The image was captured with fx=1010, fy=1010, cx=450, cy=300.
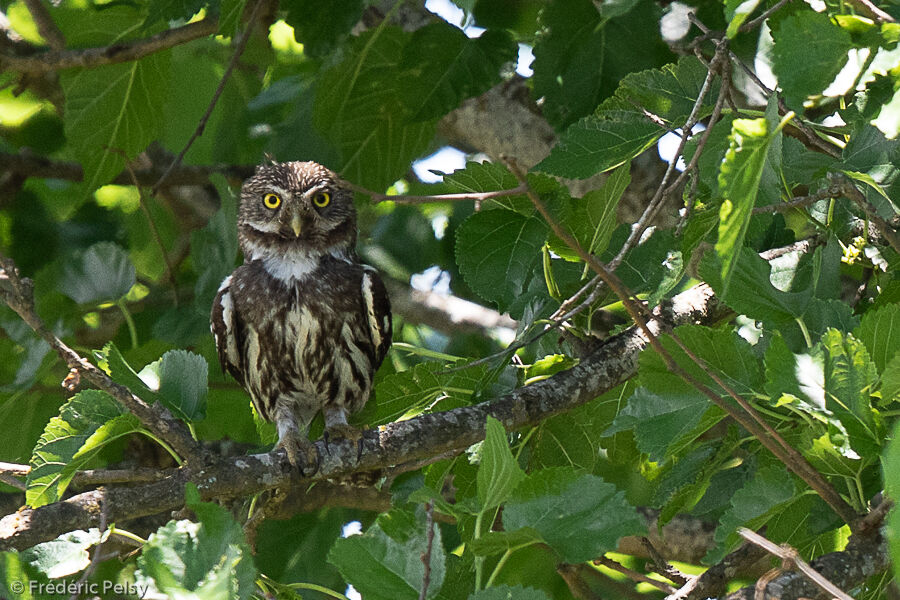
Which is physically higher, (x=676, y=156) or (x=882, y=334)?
(x=676, y=156)

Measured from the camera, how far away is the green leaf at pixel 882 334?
214 cm

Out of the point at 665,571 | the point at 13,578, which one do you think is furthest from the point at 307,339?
the point at 13,578

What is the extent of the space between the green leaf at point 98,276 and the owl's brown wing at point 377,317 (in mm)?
985

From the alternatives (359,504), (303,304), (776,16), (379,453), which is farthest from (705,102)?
(359,504)

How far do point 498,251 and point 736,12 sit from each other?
150cm

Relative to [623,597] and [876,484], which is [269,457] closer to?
[876,484]

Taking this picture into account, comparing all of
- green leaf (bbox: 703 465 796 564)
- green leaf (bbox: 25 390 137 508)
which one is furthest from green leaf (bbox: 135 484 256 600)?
green leaf (bbox: 703 465 796 564)

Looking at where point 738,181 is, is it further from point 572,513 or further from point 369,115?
point 369,115

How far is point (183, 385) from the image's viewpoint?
289 centimetres

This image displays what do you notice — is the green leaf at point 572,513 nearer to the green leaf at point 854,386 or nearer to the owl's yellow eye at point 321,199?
the green leaf at point 854,386

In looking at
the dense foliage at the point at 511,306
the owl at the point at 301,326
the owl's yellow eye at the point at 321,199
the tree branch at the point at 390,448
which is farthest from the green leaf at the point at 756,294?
the owl's yellow eye at the point at 321,199

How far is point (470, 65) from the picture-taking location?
12.2 ft

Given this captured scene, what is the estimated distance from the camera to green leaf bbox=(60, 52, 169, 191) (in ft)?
14.1

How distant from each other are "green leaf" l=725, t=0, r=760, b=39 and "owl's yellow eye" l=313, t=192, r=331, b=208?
2.83m
